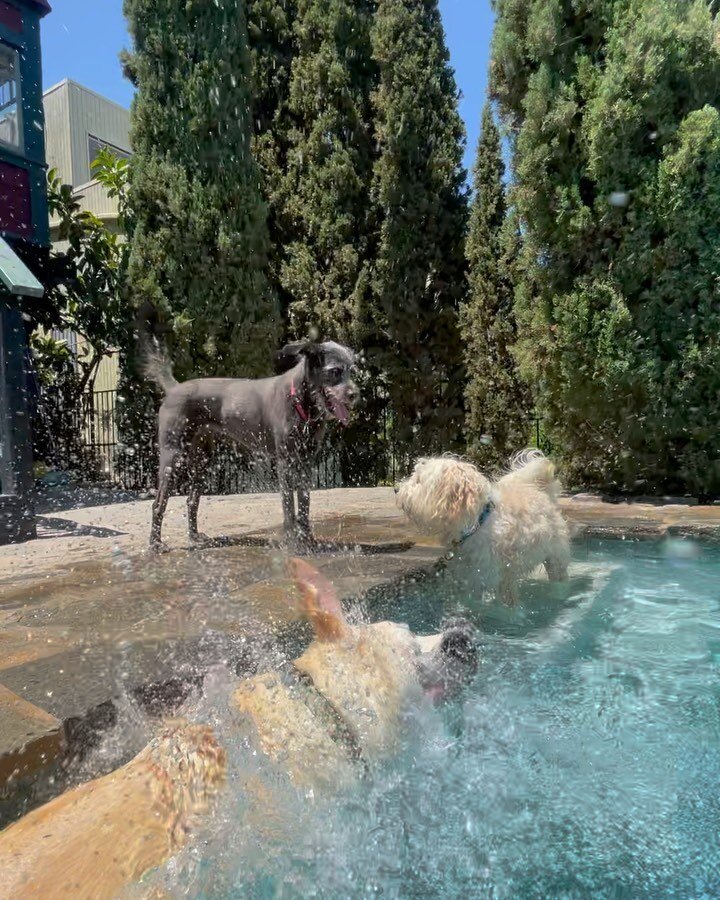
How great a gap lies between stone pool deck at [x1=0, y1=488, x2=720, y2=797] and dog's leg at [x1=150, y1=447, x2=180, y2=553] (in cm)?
17

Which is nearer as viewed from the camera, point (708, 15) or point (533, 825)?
point (533, 825)

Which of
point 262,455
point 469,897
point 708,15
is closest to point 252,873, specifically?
point 469,897

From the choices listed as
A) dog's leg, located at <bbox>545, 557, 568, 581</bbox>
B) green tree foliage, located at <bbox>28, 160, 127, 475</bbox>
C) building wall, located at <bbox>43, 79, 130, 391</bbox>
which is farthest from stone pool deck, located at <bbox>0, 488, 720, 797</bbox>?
building wall, located at <bbox>43, 79, 130, 391</bbox>

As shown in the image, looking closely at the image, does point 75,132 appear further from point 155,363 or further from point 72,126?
point 155,363

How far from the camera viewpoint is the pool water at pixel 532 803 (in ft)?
5.72

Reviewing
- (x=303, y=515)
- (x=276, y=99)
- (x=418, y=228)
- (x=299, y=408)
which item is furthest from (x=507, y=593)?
(x=276, y=99)

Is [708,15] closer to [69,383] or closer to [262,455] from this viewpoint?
[262,455]

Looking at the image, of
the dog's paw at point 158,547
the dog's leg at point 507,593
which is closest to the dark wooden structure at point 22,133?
the dog's paw at point 158,547

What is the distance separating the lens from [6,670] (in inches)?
101

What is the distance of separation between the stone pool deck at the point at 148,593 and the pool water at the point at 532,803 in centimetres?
57

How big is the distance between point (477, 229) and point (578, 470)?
3.97 metres

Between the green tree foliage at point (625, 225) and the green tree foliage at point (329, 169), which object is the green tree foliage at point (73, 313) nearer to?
the green tree foliage at point (329, 169)

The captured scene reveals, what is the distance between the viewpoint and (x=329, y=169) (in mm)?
11117

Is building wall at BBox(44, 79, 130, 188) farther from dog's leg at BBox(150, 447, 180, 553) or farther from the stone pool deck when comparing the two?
dog's leg at BBox(150, 447, 180, 553)
